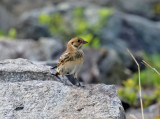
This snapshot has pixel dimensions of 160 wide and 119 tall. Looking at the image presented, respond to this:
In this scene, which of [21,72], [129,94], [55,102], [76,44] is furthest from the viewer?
[129,94]

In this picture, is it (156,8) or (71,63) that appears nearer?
(71,63)

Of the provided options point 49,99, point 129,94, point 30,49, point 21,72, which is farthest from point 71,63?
point 30,49

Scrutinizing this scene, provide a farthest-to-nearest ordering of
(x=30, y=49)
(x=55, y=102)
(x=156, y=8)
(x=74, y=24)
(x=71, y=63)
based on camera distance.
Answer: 1. (x=156, y=8)
2. (x=74, y=24)
3. (x=30, y=49)
4. (x=71, y=63)
5. (x=55, y=102)

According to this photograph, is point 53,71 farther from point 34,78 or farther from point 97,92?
Result: point 97,92

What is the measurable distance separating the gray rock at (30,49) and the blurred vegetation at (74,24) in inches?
68.9

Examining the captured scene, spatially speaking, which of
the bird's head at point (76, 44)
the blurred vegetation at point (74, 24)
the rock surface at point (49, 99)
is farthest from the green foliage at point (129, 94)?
the rock surface at point (49, 99)

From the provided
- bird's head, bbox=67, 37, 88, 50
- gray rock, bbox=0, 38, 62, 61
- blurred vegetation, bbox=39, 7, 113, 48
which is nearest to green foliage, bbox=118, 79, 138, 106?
gray rock, bbox=0, 38, 62, 61

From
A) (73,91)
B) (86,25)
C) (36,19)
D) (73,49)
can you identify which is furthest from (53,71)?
(36,19)

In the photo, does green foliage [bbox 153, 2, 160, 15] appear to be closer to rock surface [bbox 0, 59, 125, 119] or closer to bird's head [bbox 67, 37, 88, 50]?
bird's head [bbox 67, 37, 88, 50]

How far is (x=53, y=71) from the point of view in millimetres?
6203

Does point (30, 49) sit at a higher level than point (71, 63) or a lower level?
higher

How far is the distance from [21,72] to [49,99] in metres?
0.73

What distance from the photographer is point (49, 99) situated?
504cm

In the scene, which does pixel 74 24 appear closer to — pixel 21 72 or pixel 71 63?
pixel 71 63
